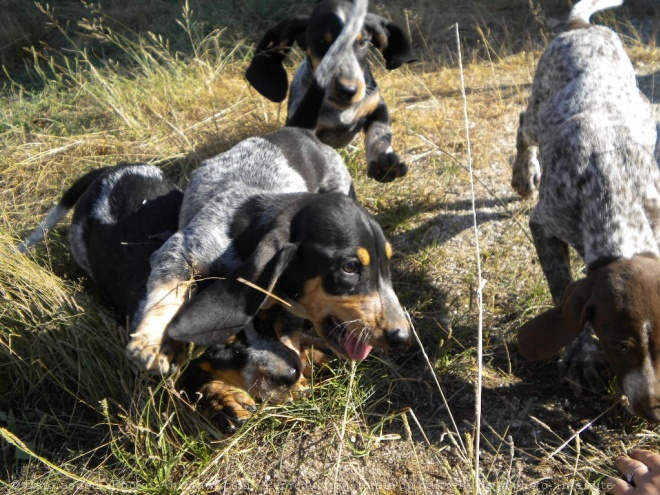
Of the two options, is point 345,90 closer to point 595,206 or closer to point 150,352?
point 595,206

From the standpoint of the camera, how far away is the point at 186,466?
139 inches

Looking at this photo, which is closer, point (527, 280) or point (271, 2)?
point (527, 280)

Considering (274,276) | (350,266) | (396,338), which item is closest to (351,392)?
(396,338)

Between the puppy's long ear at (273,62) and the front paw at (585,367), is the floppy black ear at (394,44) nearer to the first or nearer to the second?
the puppy's long ear at (273,62)

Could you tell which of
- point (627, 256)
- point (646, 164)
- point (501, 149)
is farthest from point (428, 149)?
point (627, 256)

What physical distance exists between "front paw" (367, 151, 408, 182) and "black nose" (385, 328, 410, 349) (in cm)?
202

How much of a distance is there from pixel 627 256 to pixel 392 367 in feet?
4.21

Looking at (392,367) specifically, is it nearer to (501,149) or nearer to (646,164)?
(646,164)

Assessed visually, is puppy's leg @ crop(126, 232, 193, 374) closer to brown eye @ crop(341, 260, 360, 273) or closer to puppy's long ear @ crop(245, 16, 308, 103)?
brown eye @ crop(341, 260, 360, 273)

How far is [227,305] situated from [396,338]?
0.78m

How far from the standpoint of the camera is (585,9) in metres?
5.54

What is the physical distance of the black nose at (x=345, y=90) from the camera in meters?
5.29

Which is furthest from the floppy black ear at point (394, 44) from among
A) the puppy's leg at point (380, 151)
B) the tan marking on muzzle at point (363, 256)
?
the tan marking on muzzle at point (363, 256)

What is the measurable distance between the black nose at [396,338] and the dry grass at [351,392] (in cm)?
29
